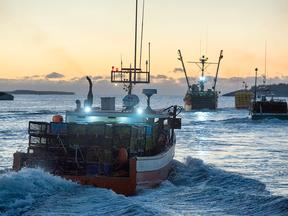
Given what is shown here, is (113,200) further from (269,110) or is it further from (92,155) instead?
(269,110)

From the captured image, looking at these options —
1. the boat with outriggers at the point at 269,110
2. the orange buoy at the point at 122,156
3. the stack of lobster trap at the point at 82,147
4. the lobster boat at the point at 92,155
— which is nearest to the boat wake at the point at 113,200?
the lobster boat at the point at 92,155

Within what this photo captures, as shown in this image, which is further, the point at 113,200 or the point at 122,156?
the point at 122,156

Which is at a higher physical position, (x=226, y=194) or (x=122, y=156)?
(x=122, y=156)

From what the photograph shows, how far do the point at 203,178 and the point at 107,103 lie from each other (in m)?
5.92

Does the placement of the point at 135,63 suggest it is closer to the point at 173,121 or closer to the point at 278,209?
the point at 173,121

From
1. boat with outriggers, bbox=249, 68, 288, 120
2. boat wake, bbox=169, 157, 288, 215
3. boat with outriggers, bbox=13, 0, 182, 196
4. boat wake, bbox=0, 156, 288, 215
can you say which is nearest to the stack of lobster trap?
boat with outriggers, bbox=13, 0, 182, 196

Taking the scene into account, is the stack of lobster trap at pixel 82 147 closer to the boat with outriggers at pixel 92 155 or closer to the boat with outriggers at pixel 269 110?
the boat with outriggers at pixel 92 155

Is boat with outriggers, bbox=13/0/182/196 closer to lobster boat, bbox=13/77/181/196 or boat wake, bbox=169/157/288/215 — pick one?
lobster boat, bbox=13/77/181/196

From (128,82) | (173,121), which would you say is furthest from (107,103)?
(128,82)

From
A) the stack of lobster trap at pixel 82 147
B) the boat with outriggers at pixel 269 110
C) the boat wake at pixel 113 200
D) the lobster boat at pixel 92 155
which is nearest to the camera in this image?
the boat wake at pixel 113 200

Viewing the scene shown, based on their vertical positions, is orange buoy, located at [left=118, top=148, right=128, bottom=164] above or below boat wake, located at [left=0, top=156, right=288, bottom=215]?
above

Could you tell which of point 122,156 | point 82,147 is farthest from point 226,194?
point 82,147

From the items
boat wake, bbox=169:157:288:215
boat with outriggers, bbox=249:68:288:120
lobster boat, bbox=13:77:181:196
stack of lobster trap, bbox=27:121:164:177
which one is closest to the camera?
boat wake, bbox=169:157:288:215

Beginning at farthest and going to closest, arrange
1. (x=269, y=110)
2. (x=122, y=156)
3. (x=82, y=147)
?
(x=269, y=110) → (x=82, y=147) → (x=122, y=156)
